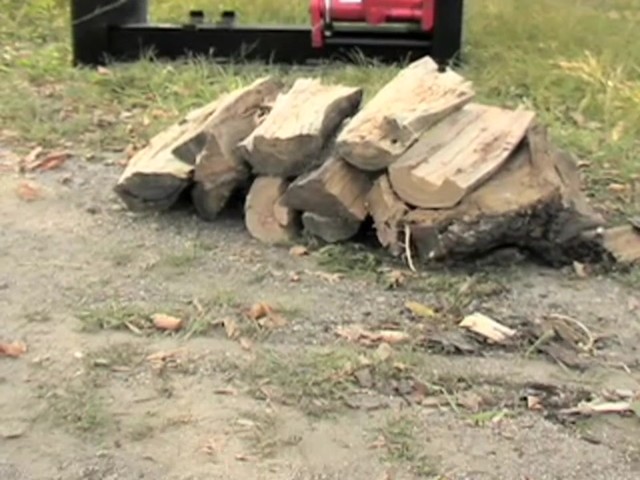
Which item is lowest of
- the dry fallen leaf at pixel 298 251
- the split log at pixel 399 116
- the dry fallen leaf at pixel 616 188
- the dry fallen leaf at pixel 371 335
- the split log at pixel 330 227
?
the dry fallen leaf at pixel 371 335

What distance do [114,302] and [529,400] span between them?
4.70 ft

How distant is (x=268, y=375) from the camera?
12.9ft

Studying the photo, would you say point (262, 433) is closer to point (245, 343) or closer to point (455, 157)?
point (245, 343)

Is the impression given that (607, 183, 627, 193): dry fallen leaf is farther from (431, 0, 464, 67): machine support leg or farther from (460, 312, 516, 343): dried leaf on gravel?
(431, 0, 464, 67): machine support leg

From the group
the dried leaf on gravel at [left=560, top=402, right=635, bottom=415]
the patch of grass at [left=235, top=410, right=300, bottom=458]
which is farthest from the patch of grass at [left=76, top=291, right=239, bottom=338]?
the dried leaf on gravel at [left=560, top=402, right=635, bottom=415]

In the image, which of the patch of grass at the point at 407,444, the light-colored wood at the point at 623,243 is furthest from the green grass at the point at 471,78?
the patch of grass at the point at 407,444

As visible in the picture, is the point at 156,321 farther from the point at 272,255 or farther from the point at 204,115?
the point at 204,115

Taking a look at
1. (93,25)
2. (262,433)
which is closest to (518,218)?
(262,433)

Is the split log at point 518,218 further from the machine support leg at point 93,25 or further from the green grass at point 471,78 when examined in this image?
the machine support leg at point 93,25

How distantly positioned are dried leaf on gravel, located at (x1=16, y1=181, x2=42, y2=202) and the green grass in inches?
23.2

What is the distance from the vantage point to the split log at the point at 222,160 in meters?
5.20

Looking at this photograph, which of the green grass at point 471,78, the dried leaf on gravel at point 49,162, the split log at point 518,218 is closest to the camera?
the split log at point 518,218

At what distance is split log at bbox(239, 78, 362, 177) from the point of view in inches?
198

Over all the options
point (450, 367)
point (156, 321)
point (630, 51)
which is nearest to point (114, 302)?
point (156, 321)
